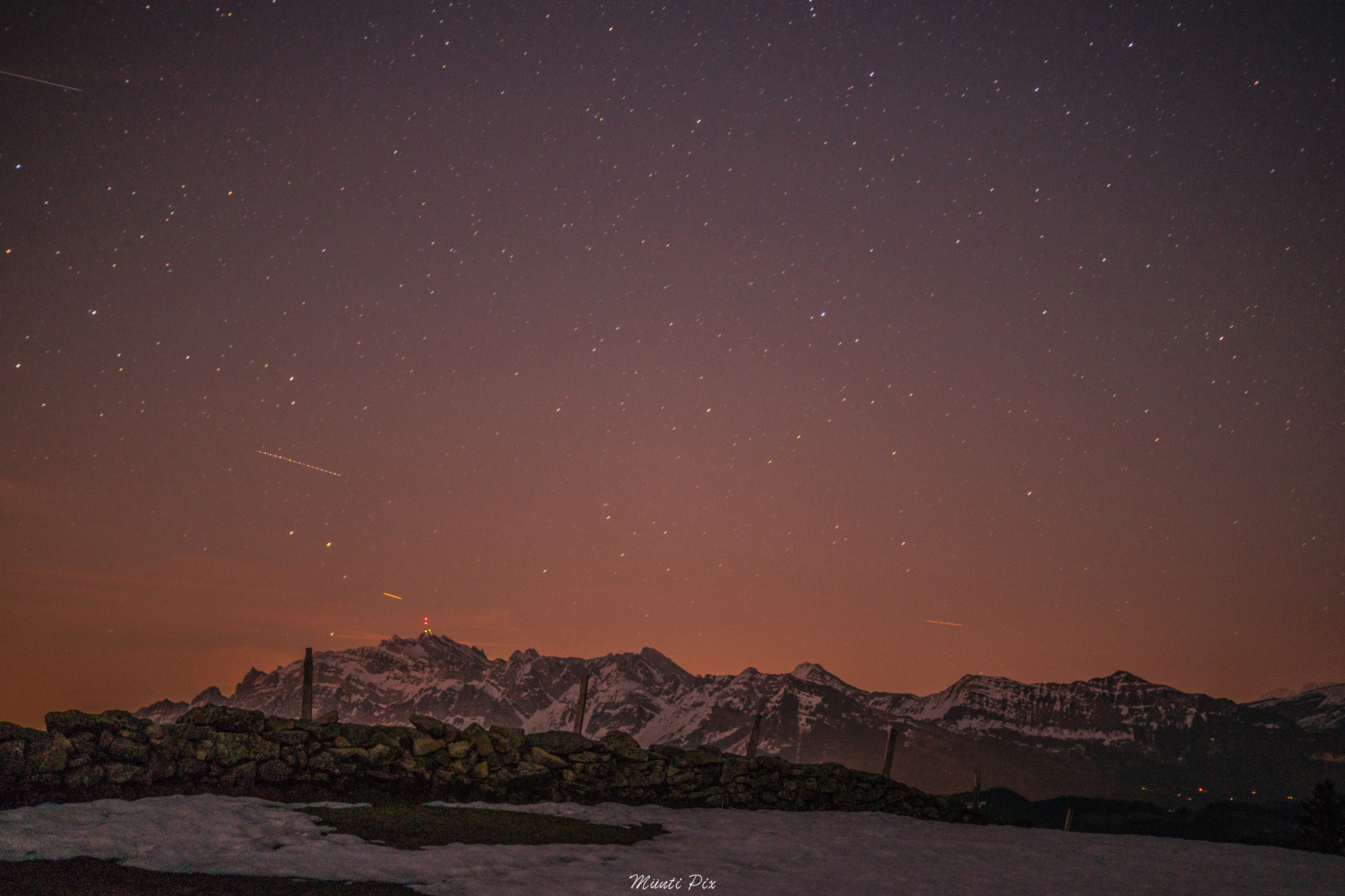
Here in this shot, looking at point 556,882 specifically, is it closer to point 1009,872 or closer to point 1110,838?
point 1009,872

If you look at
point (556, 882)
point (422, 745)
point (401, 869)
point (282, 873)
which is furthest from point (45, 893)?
point (422, 745)

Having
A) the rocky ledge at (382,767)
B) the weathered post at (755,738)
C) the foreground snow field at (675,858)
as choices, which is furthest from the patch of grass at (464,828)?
the weathered post at (755,738)

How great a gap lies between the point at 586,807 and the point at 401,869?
593 centimetres

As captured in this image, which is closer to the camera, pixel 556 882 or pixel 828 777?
pixel 556 882

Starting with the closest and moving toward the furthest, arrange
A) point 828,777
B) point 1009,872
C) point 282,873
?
point 282,873 < point 1009,872 < point 828,777

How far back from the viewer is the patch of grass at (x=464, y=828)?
9453 mm

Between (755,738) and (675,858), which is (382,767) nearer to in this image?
(675,858)

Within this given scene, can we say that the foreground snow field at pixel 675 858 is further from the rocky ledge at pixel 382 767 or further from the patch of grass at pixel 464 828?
the rocky ledge at pixel 382 767

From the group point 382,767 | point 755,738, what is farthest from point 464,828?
point 755,738

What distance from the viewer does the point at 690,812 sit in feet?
46.5

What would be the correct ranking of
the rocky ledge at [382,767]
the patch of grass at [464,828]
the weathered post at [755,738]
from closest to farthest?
the patch of grass at [464,828] → the rocky ledge at [382,767] → the weathered post at [755,738]

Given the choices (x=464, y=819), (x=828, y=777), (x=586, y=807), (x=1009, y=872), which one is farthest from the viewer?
(x=828, y=777)

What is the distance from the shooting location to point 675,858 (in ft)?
31.1

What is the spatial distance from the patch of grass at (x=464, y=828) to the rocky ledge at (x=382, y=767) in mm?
1266
